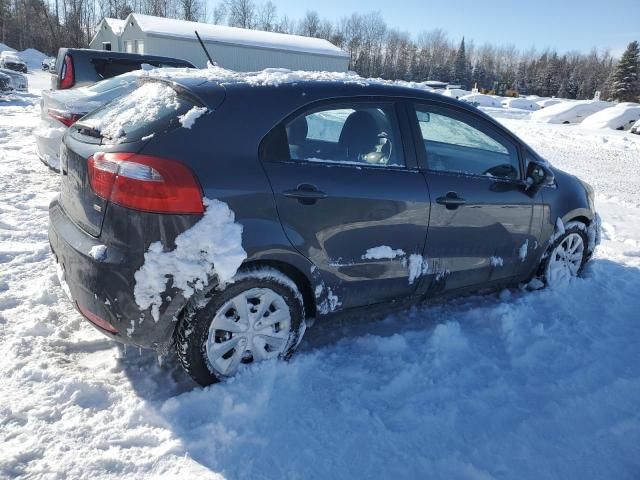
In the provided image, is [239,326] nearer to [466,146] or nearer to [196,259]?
[196,259]

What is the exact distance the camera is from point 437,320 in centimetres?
370

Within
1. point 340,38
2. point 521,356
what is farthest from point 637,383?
point 340,38

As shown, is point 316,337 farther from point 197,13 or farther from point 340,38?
point 340,38

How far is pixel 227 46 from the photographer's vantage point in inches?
1391

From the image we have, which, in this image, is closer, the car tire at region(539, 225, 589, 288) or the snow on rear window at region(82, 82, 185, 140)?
the snow on rear window at region(82, 82, 185, 140)

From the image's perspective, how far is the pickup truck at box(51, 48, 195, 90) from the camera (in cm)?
823

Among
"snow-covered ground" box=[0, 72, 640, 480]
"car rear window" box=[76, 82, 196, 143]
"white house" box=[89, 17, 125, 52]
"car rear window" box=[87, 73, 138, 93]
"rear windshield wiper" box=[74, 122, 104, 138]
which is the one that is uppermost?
"white house" box=[89, 17, 125, 52]

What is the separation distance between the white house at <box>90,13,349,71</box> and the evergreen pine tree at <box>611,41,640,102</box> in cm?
3350

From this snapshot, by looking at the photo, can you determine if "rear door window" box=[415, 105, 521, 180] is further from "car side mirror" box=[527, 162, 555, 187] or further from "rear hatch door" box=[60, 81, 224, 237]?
"rear hatch door" box=[60, 81, 224, 237]

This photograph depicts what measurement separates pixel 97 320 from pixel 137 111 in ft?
3.82

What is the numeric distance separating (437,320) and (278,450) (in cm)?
178

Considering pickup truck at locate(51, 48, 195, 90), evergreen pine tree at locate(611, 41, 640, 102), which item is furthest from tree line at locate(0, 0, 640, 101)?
pickup truck at locate(51, 48, 195, 90)

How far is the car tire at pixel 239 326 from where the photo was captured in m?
2.57

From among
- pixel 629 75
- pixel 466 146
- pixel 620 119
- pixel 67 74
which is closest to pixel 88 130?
pixel 466 146
